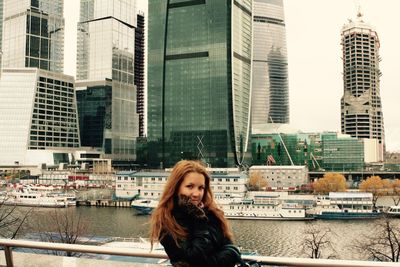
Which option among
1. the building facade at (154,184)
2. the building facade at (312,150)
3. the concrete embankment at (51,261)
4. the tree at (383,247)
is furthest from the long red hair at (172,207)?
the building facade at (312,150)

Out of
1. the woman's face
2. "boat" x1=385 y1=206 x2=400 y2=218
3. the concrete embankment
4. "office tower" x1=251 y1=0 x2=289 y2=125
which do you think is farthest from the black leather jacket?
"office tower" x1=251 y1=0 x2=289 y2=125

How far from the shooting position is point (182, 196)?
3.38 metres

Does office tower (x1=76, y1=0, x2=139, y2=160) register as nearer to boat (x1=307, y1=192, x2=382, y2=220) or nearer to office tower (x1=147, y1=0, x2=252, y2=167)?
office tower (x1=147, y1=0, x2=252, y2=167)

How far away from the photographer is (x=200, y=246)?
3.11 metres

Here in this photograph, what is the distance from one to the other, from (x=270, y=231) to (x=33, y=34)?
122580 millimetres

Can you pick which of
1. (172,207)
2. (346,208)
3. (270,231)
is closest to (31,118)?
(346,208)

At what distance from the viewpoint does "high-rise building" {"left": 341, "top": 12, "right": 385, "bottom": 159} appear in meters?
149

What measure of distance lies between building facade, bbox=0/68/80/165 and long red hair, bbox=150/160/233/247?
12127cm

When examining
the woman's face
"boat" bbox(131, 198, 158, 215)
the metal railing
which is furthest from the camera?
"boat" bbox(131, 198, 158, 215)

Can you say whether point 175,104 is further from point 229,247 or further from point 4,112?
point 229,247

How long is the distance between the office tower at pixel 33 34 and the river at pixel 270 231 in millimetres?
99517

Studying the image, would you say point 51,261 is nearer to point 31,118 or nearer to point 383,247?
point 383,247

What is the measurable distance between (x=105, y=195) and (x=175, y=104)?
37.3 m

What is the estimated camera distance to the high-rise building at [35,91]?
118125mm
